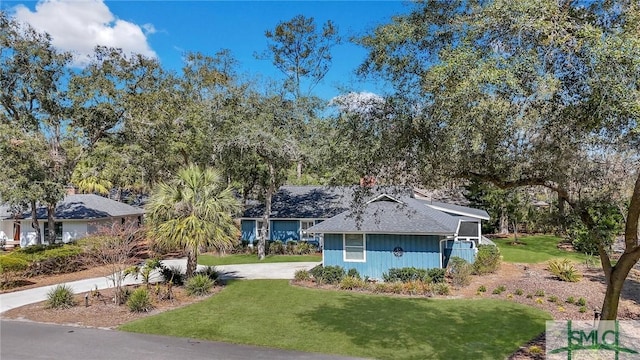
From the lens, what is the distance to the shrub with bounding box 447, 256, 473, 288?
1775 centimetres

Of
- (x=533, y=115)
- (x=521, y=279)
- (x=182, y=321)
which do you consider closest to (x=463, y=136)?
(x=533, y=115)

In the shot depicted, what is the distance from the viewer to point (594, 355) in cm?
936

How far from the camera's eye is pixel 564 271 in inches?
720

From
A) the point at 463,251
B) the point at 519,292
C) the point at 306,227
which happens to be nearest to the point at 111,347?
the point at 519,292

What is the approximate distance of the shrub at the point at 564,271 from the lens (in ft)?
59.5

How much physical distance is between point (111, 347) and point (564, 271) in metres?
17.5

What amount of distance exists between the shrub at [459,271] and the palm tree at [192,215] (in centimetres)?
949

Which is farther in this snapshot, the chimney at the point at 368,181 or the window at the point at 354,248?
the window at the point at 354,248

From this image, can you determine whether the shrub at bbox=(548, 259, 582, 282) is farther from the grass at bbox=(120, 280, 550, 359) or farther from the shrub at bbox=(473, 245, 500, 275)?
the grass at bbox=(120, 280, 550, 359)

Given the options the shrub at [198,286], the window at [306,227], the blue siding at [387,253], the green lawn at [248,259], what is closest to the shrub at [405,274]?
the blue siding at [387,253]

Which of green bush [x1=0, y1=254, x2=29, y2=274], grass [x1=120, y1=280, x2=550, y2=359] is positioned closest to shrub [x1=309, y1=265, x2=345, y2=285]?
grass [x1=120, y1=280, x2=550, y2=359]

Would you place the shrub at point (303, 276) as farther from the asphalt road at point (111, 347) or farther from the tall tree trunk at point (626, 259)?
the tall tree trunk at point (626, 259)

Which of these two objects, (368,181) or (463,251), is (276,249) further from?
(368,181)

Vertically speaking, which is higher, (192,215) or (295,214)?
(295,214)
